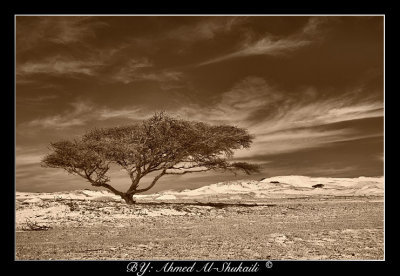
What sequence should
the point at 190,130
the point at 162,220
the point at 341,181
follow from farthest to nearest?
the point at 341,181 → the point at 190,130 → the point at 162,220

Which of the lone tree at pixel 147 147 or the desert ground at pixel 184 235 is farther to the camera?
the lone tree at pixel 147 147

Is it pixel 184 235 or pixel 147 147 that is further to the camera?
pixel 147 147

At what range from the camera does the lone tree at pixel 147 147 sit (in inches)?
865

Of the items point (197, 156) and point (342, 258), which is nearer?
point (342, 258)

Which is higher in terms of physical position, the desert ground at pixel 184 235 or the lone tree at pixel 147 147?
the lone tree at pixel 147 147

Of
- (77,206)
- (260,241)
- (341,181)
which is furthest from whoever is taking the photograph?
(341,181)

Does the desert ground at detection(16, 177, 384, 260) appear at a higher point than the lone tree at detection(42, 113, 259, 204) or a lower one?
lower

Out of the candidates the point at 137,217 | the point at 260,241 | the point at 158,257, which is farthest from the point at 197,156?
the point at 158,257

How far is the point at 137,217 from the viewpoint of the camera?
1708 cm

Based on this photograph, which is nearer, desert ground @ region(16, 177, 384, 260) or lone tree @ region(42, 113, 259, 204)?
desert ground @ region(16, 177, 384, 260)

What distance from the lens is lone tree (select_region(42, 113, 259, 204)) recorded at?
2197 cm

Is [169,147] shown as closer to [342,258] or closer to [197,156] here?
[197,156]

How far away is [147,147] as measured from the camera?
73.4 feet

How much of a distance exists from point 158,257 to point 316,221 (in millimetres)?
8006
